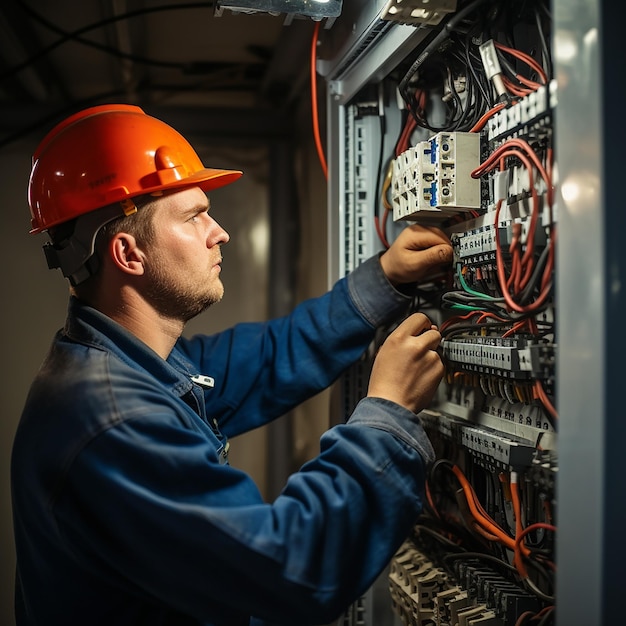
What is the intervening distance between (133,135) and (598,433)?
0.90 metres

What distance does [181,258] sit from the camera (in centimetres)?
118

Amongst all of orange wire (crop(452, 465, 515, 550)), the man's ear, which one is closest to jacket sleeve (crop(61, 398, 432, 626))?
orange wire (crop(452, 465, 515, 550))

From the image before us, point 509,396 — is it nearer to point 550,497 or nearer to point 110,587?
point 550,497

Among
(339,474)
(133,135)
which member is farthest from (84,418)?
(133,135)

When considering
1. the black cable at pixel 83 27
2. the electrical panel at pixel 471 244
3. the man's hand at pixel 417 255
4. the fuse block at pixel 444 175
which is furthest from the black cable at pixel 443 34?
the black cable at pixel 83 27

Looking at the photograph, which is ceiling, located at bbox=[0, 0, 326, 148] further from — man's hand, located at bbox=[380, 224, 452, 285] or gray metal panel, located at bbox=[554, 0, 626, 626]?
gray metal panel, located at bbox=[554, 0, 626, 626]

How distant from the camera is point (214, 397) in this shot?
1511 mm

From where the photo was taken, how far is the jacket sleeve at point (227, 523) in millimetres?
864

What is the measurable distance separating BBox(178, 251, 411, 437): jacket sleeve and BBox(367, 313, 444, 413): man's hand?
0.28m

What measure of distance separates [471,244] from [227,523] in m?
0.61

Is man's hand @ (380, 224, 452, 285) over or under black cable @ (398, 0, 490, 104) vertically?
under

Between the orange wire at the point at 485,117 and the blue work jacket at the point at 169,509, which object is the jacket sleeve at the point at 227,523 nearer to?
the blue work jacket at the point at 169,509

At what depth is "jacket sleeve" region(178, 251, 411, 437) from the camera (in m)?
1.38

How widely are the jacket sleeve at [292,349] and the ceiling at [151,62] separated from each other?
81cm
